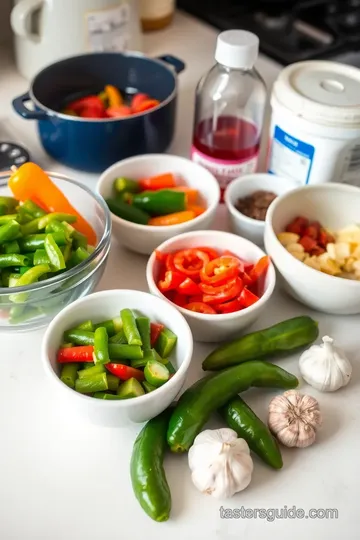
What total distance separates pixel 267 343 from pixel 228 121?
41 cm

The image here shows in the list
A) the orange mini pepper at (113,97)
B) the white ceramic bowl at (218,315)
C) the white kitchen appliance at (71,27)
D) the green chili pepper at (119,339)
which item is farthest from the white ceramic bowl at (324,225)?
the white kitchen appliance at (71,27)

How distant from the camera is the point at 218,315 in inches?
31.5

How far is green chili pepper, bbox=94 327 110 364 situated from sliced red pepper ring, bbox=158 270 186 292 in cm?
11

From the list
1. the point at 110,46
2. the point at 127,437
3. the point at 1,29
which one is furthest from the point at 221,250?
the point at 1,29

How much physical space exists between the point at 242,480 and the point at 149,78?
74 cm

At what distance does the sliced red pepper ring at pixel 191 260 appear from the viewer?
0.86m

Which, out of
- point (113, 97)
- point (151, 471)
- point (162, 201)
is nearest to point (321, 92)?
point (162, 201)

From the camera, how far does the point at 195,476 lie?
0.69 meters

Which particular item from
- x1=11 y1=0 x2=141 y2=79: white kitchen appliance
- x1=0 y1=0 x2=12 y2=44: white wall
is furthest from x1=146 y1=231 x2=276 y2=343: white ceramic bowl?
x1=0 y1=0 x2=12 y2=44: white wall

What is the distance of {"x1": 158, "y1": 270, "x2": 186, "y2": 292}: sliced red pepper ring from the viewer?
2.76ft

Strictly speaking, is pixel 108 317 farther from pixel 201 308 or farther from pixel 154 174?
pixel 154 174

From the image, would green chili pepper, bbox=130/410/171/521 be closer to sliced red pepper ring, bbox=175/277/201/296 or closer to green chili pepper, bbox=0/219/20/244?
sliced red pepper ring, bbox=175/277/201/296

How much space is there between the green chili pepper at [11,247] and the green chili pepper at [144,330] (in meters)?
0.19

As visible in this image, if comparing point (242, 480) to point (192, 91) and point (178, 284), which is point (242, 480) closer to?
point (178, 284)
